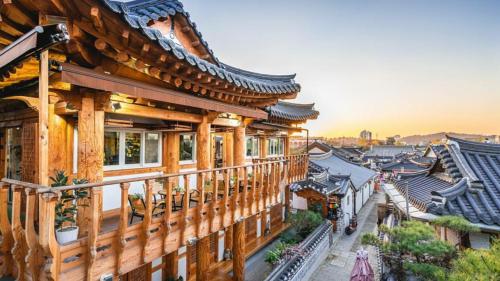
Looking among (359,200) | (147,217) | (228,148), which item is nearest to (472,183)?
(147,217)

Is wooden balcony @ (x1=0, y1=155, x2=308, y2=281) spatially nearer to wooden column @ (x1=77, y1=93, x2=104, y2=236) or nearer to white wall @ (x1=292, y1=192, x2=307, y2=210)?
wooden column @ (x1=77, y1=93, x2=104, y2=236)

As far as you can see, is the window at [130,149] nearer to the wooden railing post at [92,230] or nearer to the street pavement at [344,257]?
the wooden railing post at [92,230]

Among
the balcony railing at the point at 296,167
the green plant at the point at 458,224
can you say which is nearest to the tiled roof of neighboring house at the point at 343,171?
the balcony railing at the point at 296,167

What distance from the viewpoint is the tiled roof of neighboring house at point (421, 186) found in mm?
7373

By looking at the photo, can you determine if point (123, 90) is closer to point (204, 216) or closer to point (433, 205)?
point (204, 216)

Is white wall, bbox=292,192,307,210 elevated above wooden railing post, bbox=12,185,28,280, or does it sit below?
below

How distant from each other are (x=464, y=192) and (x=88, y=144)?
29.8 ft

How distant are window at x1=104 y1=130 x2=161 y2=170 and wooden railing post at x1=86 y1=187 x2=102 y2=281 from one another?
3.16 metres

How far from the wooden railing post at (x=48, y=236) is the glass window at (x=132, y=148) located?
3.89 meters

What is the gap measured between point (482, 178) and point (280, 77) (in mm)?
8052

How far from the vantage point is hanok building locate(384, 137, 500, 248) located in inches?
230

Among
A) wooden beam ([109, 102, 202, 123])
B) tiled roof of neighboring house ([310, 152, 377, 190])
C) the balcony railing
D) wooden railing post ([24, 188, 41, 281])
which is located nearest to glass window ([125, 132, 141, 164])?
wooden beam ([109, 102, 202, 123])

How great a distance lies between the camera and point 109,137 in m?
6.30

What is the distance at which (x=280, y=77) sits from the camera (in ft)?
36.5
